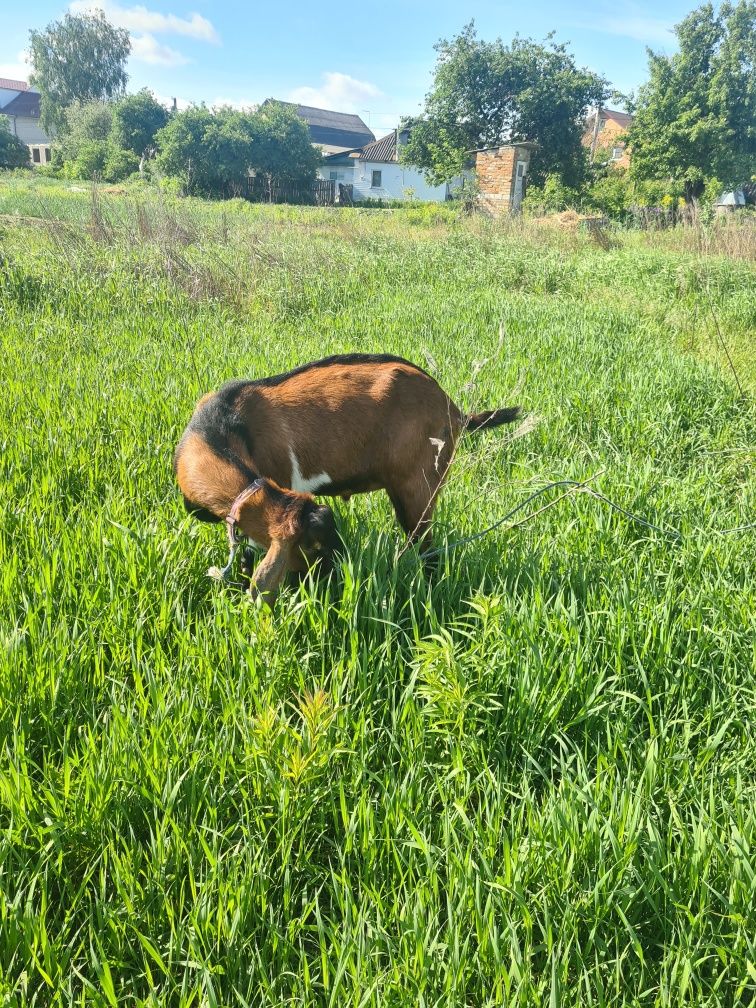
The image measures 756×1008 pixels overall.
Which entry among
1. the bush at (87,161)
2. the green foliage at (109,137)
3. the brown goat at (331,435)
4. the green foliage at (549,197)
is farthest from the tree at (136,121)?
the brown goat at (331,435)

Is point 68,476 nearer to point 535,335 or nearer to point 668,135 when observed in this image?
point 535,335

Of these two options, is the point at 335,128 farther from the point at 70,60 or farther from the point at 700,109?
the point at 700,109

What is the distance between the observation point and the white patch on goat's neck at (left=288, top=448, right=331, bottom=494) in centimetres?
303

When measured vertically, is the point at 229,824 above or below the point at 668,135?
below

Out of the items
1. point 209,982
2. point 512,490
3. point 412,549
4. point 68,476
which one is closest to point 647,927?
point 209,982

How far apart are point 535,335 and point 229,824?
6.19 metres

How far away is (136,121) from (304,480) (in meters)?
60.2

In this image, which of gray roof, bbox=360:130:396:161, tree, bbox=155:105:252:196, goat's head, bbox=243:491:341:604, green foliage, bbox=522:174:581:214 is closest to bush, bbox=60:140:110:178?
tree, bbox=155:105:252:196

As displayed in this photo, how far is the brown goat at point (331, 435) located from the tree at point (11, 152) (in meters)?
63.2

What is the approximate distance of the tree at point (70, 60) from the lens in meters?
71.2

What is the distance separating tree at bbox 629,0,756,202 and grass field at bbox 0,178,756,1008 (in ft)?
124

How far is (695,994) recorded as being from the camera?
1.44 m

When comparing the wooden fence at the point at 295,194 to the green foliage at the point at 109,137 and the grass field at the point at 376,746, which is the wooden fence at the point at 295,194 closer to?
the green foliage at the point at 109,137

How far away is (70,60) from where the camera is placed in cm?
7225
